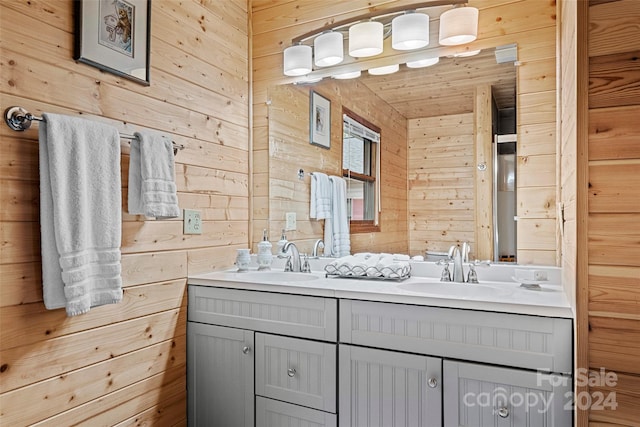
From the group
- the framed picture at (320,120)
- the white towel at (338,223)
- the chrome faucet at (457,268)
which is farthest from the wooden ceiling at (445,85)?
the chrome faucet at (457,268)

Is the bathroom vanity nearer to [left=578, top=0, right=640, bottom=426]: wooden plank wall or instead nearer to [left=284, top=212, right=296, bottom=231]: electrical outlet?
[left=578, top=0, right=640, bottom=426]: wooden plank wall

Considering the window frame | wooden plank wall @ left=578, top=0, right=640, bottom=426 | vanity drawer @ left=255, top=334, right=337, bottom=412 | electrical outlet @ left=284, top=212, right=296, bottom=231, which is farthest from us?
electrical outlet @ left=284, top=212, right=296, bottom=231

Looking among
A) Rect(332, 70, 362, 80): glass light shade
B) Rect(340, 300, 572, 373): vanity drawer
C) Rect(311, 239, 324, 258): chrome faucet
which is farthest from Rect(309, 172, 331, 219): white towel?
Rect(340, 300, 572, 373): vanity drawer

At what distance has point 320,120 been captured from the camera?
226 centimetres

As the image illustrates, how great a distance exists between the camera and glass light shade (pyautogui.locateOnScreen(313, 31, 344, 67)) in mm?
2115

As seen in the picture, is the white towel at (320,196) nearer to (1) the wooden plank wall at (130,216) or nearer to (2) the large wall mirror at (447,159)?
(2) the large wall mirror at (447,159)

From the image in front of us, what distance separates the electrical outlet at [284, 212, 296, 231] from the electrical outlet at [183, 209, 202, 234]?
498 millimetres

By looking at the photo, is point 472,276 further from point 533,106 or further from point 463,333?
point 533,106

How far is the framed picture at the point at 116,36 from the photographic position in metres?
1.46

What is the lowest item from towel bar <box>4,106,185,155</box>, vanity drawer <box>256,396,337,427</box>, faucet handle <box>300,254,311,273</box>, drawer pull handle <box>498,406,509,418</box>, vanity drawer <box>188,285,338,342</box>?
vanity drawer <box>256,396,337,427</box>

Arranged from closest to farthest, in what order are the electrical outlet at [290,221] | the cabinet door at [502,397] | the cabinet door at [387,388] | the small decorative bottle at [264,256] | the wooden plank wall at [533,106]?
1. the cabinet door at [502,397]
2. the cabinet door at [387,388]
3. the wooden plank wall at [533,106]
4. the small decorative bottle at [264,256]
5. the electrical outlet at [290,221]

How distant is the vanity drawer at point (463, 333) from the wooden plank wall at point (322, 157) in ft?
1.90

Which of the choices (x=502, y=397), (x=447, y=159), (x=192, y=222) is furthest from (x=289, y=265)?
(x=502, y=397)

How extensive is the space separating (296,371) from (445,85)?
1430 mm
